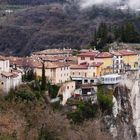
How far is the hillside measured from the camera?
3351 inches

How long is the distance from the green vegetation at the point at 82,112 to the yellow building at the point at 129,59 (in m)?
8.32

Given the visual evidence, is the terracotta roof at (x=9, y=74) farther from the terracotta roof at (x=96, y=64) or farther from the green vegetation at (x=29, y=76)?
the terracotta roof at (x=96, y=64)

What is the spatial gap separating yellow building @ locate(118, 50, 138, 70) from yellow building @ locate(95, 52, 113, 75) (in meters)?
1.55

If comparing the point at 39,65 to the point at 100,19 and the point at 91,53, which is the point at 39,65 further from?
the point at 100,19

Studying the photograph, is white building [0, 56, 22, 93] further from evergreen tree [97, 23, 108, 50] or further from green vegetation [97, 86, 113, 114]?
evergreen tree [97, 23, 108, 50]

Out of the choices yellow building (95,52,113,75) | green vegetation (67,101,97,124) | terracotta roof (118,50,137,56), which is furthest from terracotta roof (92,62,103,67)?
green vegetation (67,101,97,124)

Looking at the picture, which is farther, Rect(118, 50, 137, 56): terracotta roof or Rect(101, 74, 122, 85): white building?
Rect(118, 50, 137, 56): terracotta roof

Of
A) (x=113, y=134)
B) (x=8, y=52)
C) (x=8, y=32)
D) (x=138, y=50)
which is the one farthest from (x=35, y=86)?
(x=8, y=32)

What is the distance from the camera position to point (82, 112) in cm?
3916

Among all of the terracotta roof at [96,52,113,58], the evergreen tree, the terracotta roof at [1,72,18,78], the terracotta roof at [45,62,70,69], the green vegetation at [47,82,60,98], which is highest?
the evergreen tree

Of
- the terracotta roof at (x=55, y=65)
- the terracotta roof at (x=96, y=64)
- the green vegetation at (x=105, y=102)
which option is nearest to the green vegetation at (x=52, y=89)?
the terracotta roof at (x=55, y=65)

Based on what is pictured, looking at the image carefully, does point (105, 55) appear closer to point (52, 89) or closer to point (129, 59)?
point (129, 59)

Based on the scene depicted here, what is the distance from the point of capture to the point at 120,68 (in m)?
46.8

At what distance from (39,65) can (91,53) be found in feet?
18.0
